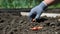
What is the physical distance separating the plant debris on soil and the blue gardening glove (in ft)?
0.71

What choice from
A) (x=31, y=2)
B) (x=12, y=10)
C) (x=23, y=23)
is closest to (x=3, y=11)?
(x=12, y=10)

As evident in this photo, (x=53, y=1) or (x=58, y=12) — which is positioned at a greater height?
(x=53, y=1)

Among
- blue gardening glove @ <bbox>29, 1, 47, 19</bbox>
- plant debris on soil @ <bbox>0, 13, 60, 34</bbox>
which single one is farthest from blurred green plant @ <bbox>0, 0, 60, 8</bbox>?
blue gardening glove @ <bbox>29, 1, 47, 19</bbox>

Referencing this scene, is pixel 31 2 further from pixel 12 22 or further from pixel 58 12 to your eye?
pixel 12 22

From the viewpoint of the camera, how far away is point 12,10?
584 cm

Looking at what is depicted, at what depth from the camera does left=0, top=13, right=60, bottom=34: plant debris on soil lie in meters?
4.25

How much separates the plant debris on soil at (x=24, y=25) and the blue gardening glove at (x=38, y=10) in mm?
218

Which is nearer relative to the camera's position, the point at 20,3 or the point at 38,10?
the point at 38,10

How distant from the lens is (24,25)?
4.62m

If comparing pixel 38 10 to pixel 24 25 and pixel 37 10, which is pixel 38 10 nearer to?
pixel 37 10

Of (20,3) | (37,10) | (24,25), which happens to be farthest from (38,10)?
(20,3)

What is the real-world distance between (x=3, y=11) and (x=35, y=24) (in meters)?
1.38

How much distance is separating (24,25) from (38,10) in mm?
531

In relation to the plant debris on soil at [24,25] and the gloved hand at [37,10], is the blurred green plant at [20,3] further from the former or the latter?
the gloved hand at [37,10]
